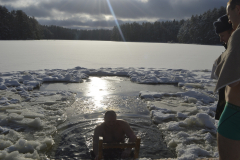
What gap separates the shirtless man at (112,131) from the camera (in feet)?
9.63

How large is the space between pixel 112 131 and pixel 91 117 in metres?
1.56

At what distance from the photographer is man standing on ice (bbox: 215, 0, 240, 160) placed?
3.67 ft

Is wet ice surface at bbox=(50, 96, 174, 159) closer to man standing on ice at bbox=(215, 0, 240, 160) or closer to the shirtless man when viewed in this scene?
the shirtless man

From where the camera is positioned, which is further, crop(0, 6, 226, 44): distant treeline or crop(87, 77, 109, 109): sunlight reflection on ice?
crop(0, 6, 226, 44): distant treeline

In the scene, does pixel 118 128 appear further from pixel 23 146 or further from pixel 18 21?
pixel 18 21

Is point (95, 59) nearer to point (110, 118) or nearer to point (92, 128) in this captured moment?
point (92, 128)

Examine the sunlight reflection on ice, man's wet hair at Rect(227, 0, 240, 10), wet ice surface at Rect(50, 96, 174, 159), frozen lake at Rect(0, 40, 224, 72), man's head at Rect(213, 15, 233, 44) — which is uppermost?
man's wet hair at Rect(227, 0, 240, 10)

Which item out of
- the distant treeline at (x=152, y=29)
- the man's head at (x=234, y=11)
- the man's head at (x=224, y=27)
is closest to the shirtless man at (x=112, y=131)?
the man's head at (x=224, y=27)

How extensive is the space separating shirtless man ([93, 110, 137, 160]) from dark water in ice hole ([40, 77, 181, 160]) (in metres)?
0.32

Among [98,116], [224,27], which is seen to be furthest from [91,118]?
[224,27]

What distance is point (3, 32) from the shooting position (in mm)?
44906

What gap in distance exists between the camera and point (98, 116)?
4.63 metres

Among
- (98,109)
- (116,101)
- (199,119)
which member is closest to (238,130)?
(199,119)

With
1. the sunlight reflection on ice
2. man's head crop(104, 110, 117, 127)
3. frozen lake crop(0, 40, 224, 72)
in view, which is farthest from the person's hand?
frozen lake crop(0, 40, 224, 72)
